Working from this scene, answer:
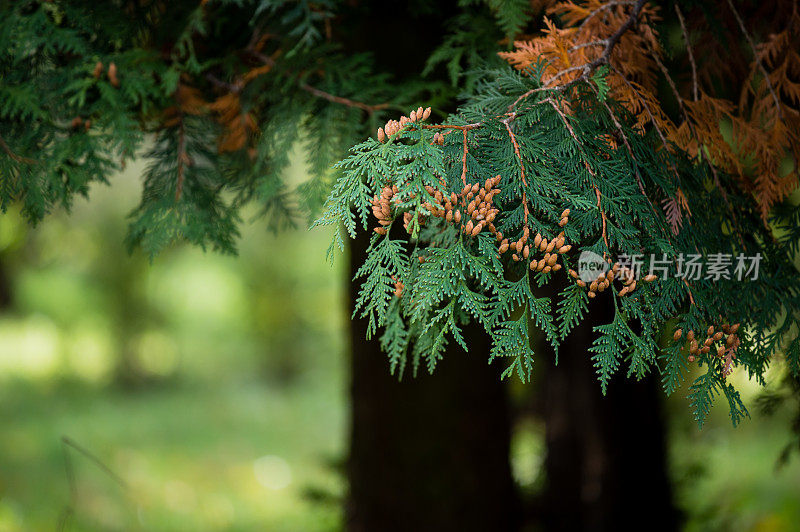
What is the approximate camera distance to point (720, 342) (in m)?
1.27

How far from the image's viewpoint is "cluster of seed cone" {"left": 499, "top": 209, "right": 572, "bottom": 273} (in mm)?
1126

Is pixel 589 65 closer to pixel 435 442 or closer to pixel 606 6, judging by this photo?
pixel 606 6

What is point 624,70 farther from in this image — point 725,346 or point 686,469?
point 686,469

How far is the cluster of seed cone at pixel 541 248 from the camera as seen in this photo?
3.69 ft

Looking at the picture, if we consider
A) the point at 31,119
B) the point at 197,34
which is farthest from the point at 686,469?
the point at 31,119

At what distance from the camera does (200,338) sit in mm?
12117

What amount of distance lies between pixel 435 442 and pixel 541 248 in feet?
5.90

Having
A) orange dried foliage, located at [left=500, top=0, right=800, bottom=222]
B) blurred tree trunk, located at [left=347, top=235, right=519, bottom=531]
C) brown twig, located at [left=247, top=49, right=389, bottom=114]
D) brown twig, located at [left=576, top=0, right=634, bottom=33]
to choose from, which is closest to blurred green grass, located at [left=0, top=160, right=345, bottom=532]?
blurred tree trunk, located at [left=347, top=235, right=519, bottom=531]

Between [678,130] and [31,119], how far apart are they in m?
1.88

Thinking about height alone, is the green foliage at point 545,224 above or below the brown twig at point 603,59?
below

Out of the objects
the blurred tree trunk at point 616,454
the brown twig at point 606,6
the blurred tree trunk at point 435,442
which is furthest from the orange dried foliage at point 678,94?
the blurred tree trunk at point 616,454

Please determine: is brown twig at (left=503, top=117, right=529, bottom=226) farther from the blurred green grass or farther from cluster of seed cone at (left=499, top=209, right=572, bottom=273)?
the blurred green grass

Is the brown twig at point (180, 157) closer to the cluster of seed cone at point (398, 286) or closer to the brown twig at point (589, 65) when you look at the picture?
the cluster of seed cone at point (398, 286)

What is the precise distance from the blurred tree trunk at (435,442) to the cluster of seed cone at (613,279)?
1.48 m
